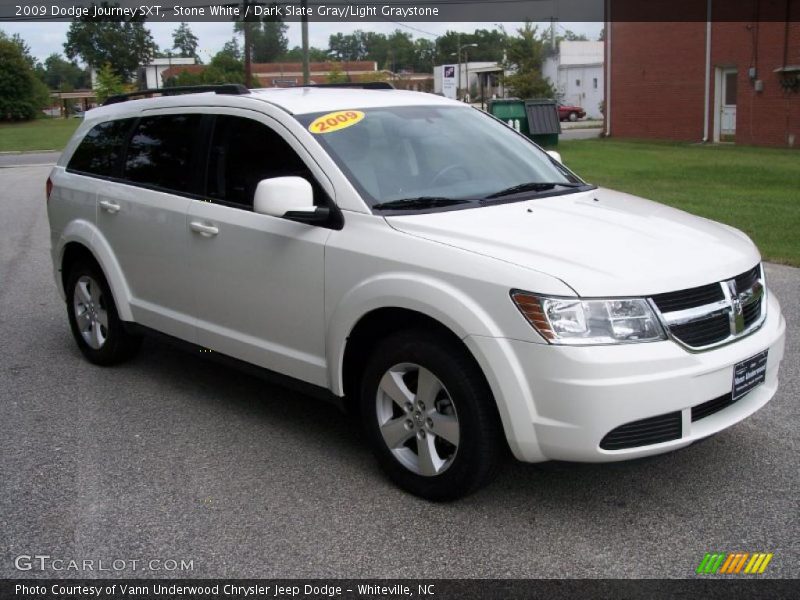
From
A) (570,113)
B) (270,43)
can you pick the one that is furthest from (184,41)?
(570,113)

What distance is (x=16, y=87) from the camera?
231 feet

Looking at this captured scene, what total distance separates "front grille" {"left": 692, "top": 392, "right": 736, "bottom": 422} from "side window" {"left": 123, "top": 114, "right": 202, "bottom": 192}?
3064 millimetres

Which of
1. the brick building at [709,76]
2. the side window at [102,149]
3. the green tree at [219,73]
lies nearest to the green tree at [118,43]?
the green tree at [219,73]

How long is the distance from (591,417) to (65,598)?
2.08 m

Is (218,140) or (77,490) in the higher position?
(218,140)

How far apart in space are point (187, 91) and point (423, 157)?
1918 mm

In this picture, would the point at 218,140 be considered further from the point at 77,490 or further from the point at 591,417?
the point at 591,417

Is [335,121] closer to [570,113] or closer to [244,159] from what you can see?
[244,159]

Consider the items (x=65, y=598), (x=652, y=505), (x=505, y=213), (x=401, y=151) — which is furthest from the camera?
(x=401, y=151)

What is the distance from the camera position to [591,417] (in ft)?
11.7

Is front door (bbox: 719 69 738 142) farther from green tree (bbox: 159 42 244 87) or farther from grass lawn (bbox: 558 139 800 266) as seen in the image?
green tree (bbox: 159 42 244 87)

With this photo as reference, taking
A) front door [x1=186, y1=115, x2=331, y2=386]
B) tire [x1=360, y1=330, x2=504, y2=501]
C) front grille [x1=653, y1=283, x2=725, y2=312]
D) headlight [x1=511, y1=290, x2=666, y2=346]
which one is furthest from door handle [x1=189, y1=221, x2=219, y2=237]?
front grille [x1=653, y1=283, x2=725, y2=312]

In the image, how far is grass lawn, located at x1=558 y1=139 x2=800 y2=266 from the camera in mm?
11516

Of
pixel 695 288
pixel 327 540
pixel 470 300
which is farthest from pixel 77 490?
pixel 695 288
